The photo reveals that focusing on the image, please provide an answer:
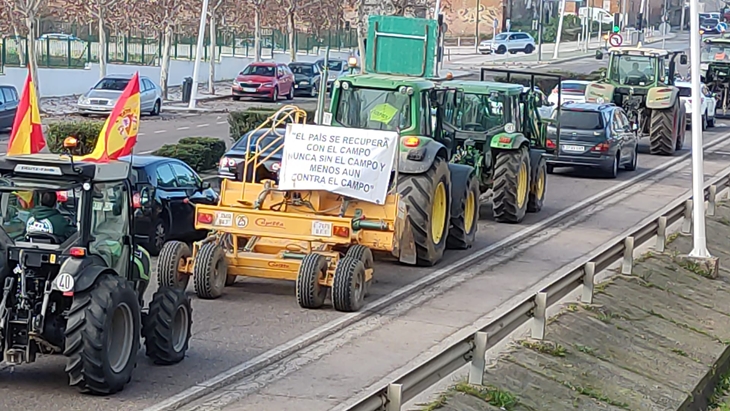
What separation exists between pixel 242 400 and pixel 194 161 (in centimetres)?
1435

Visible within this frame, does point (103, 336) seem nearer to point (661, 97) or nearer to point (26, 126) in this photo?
point (26, 126)

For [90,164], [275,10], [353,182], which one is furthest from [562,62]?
[90,164]

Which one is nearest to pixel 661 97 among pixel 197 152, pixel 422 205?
pixel 197 152

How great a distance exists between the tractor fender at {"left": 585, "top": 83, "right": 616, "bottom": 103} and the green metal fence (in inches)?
323

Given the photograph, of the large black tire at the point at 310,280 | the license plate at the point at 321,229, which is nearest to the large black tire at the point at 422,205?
the license plate at the point at 321,229

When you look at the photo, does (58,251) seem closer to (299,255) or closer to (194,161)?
(299,255)

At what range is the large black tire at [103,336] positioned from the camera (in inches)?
377

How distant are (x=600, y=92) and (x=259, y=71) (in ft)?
68.6

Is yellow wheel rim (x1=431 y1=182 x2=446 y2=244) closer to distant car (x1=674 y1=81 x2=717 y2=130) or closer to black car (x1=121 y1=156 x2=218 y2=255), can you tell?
black car (x1=121 y1=156 x2=218 y2=255)

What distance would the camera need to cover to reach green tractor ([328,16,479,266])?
55.2ft

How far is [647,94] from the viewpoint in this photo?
34.4m

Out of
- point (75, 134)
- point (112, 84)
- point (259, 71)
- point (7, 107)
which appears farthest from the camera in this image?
point (259, 71)

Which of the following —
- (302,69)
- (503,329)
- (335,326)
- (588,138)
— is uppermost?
(302,69)

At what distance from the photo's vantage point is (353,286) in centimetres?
1378
